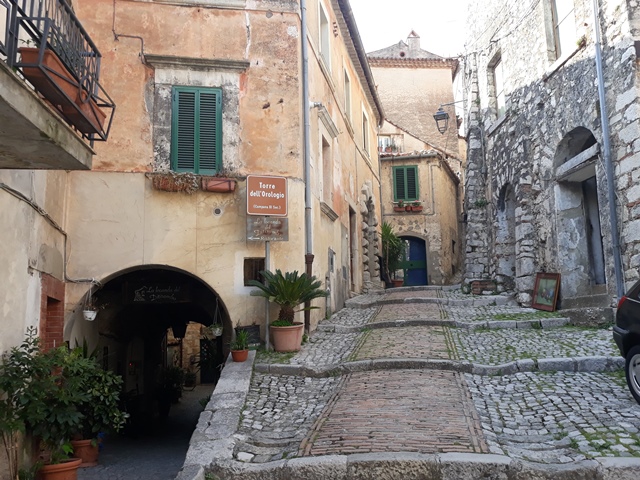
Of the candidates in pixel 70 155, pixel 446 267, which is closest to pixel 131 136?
pixel 70 155

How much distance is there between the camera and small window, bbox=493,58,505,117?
1401 cm

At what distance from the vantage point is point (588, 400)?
572 centimetres

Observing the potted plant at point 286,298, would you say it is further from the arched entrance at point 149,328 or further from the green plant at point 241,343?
the arched entrance at point 149,328

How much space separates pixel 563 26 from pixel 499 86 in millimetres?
3115

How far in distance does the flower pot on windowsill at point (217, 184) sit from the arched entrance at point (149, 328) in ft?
4.69

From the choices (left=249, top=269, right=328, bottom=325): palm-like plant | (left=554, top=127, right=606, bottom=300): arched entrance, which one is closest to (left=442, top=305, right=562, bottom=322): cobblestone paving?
(left=554, top=127, right=606, bottom=300): arched entrance

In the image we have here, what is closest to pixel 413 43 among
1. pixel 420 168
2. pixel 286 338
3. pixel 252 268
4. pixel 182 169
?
pixel 420 168

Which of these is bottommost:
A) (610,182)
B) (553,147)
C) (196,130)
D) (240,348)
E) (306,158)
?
(240,348)

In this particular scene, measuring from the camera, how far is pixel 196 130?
9.14 m

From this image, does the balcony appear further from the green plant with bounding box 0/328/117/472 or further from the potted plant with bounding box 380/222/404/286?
the potted plant with bounding box 380/222/404/286

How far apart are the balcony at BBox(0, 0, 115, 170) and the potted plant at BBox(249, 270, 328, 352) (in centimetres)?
357

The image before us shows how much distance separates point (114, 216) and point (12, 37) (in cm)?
470

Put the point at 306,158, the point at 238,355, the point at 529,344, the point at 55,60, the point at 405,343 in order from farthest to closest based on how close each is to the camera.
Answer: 1. the point at 306,158
2. the point at 405,343
3. the point at 529,344
4. the point at 238,355
5. the point at 55,60

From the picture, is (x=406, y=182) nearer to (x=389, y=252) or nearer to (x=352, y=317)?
(x=389, y=252)
